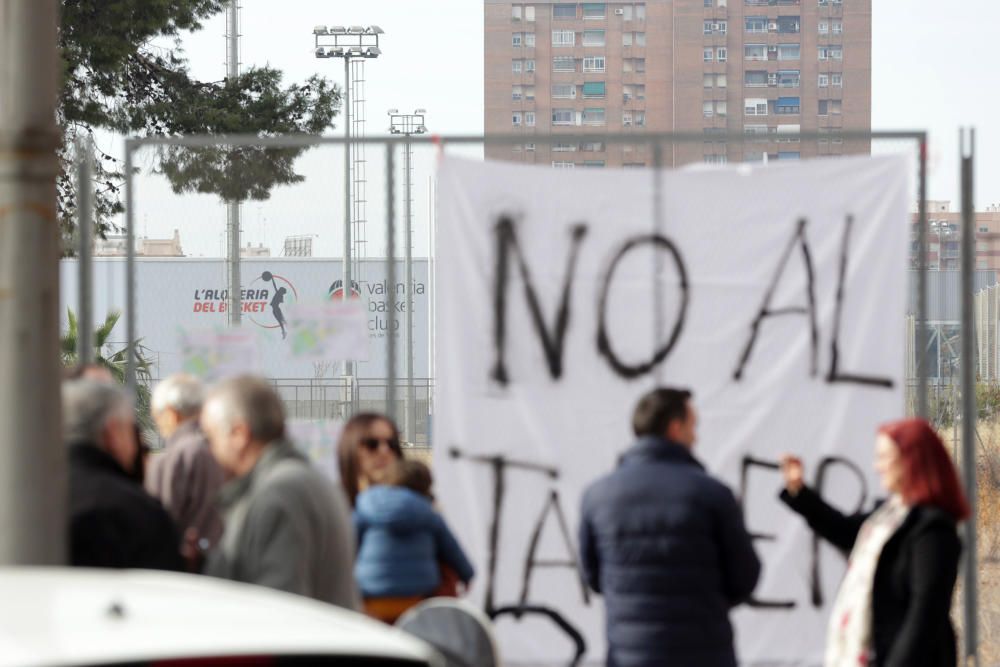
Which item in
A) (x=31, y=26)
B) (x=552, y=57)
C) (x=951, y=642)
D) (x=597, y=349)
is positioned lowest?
(x=951, y=642)

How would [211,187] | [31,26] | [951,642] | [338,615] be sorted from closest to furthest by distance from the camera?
[338,615] < [31,26] < [951,642] < [211,187]

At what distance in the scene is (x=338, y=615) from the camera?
10.0ft

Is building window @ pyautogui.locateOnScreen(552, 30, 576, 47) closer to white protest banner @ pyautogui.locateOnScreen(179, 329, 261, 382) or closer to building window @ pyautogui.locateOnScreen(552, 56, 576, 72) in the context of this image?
building window @ pyautogui.locateOnScreen(552, 56, 576, 72)

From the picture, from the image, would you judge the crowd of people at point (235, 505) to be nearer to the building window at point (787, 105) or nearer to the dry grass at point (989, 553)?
the dry grass at point (989, 553)

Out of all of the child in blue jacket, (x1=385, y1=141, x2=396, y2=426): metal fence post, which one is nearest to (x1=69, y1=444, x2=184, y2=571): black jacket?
the child in blue jacket

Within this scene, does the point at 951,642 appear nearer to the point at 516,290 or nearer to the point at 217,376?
the point at 516,290

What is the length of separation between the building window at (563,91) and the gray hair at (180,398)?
10838 cm

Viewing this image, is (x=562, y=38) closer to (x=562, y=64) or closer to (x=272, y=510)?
(x=562, y=64)

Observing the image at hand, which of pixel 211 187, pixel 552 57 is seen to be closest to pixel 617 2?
pixel 552 57

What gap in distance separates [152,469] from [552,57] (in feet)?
361

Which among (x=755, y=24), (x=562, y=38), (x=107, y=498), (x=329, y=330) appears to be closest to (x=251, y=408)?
(x=107, y=498)

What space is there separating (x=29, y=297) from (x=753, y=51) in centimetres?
11399

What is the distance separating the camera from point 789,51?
114 metres

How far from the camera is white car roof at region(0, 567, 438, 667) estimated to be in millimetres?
2539
